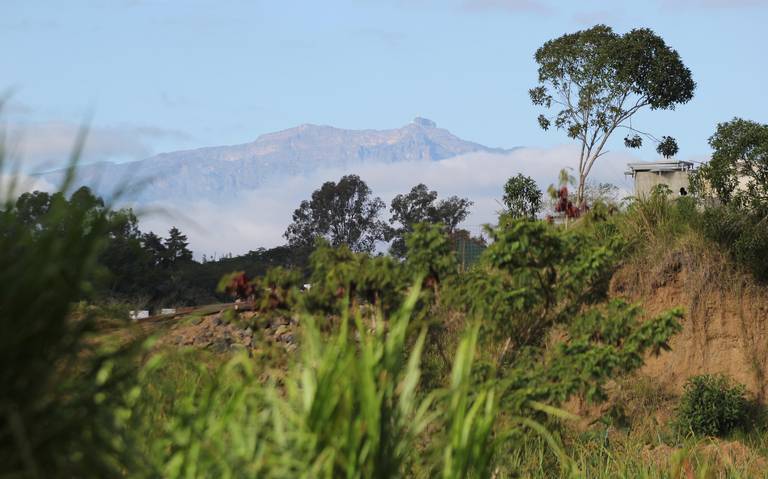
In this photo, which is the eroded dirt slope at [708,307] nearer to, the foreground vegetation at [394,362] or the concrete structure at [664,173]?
the foreground vegetation at [394,362]

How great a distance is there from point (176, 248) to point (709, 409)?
16.6m

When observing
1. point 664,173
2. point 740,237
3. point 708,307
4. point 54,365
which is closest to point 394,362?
point 54,365

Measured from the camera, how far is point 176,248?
24.6 metres

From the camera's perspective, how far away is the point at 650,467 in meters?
7.75

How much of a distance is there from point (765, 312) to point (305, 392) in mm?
11053

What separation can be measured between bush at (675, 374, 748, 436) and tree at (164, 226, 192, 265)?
1575 centimetres

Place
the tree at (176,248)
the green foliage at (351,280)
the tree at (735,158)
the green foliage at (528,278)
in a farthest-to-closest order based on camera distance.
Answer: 1. the tree at (176,248)
2. the tree at (735,158)
3. the green foliage at (528,278)
4. the green foliage at (351,280)

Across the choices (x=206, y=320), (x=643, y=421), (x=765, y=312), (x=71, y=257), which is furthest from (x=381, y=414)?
(x=765, y=312)

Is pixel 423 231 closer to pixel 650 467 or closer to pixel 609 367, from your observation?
pixel 609 367

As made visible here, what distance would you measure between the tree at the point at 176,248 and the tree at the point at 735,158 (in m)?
13.2

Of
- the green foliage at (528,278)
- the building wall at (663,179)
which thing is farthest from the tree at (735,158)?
the building wall at (663,179)

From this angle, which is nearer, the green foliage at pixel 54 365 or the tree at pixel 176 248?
the green foliage at pixel 54 365

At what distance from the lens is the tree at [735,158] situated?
16641 mm

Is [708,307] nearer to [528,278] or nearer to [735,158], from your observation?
[735,158]
